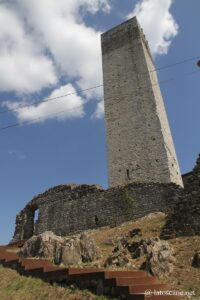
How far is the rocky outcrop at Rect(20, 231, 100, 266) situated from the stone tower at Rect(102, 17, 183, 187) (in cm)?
1129

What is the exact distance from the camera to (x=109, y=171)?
22.8 meters

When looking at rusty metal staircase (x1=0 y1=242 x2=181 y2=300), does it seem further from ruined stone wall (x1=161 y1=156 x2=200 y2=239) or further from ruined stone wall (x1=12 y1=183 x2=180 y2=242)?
ruined stone wall (x1=12 y1=183 x2=180 y2=242)

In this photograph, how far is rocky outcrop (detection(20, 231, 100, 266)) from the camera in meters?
8.87

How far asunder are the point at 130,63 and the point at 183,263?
19.9m

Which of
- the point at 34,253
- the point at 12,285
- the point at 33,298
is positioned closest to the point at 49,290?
the point at 33,298

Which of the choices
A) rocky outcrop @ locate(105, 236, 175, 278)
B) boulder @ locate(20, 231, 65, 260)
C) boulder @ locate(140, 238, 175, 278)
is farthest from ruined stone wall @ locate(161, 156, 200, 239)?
boulder @ locate(20, 231, 65, 260)

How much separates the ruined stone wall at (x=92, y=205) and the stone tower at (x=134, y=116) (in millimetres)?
2592

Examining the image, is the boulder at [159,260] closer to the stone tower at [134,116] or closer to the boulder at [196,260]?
the boulder at [196,260]

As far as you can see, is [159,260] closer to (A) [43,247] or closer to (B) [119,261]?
(B) [119,261]

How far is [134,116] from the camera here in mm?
23531

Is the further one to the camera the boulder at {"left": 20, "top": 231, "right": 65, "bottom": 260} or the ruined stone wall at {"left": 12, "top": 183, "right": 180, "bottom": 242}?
the ruined stone wall at {"left": 12, "top": 183, "right": 180, "bottom": 242}

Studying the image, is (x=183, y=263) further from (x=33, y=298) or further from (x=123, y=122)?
(x=123, y=122)

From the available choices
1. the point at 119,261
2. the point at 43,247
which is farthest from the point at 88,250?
the point at 43,247

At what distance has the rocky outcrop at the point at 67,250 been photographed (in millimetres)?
8867
